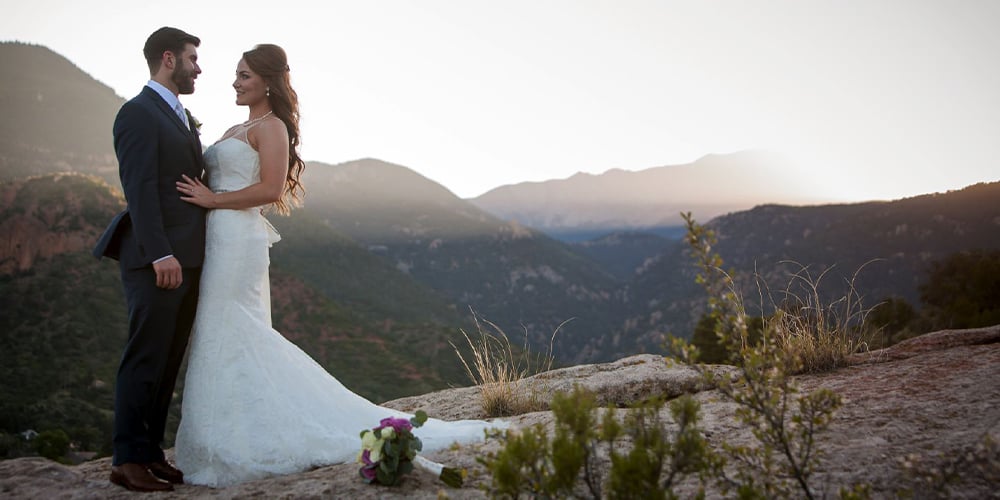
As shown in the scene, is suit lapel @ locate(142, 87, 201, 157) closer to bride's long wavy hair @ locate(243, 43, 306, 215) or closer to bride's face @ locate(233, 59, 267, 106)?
bride's face @ locate(233, 59, 267, 106)

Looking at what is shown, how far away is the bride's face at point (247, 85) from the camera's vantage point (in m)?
4.12

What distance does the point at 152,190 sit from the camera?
3531 mm

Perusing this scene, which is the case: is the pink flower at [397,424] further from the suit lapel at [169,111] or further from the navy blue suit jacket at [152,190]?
the suit lapel at [169,111]

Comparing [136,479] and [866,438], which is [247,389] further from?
[866,438]

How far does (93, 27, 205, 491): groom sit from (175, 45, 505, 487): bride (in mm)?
107

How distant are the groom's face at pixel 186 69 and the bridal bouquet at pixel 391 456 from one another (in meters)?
2.46

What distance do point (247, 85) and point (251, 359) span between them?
1.78 meters

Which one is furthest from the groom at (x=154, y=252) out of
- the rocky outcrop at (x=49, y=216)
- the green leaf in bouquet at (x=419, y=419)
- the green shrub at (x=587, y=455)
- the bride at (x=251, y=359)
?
the rocky outcrop at (x=49, y=216)

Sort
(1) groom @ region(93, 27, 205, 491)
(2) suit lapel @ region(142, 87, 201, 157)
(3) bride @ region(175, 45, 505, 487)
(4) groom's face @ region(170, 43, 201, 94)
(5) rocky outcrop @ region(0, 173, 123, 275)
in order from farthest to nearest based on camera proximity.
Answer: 1. (5) rocky outcrop @ region(0, 173, 123, 275)
2. (4) groom's face @ region(170, 43, 201, 94)
3. (2) suit lapel @ region(142, 87, 201, 157)
4. (3) bride @ region(175, 45, 505, 487)
5. (1) groom @ region(93, 27, 205, 491)

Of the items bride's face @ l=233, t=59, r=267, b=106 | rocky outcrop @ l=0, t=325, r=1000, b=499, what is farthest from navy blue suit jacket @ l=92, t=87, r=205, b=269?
rocky outcrop @ l=0, t=325, r=1000, b=499

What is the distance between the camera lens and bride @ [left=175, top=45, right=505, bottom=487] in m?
3.54

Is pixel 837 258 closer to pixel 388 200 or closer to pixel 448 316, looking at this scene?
pixel 448 316

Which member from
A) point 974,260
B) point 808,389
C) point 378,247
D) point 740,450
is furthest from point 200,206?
point 378,247

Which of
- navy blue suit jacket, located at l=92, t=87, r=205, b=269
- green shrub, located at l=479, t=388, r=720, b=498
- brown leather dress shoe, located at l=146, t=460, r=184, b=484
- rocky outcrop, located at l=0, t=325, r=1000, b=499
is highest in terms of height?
navy blue suit jacket, located at l=92, t=87, r=205, b=269
